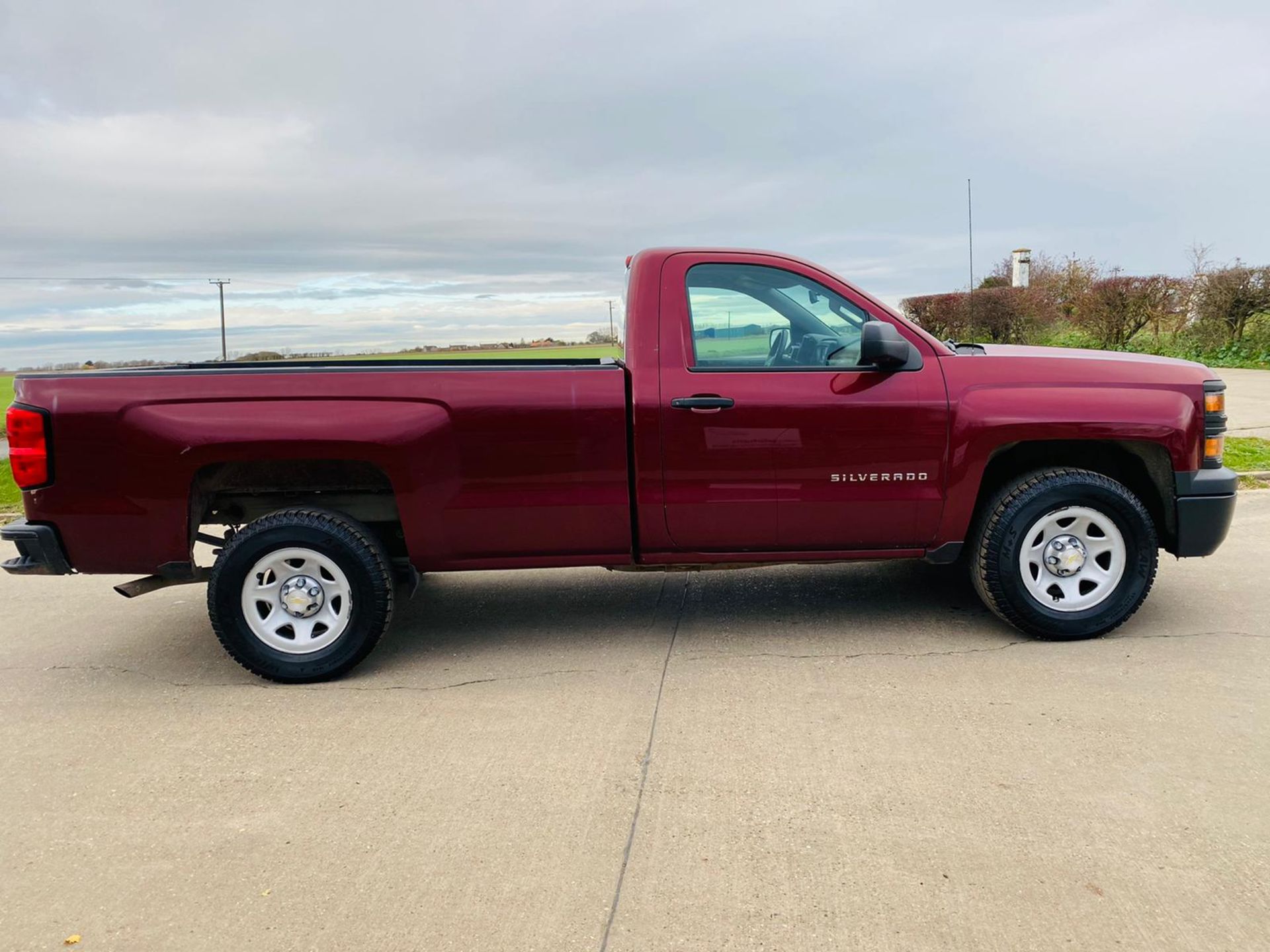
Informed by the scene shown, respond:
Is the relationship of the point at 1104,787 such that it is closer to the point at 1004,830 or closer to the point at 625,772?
the point at 1004,830

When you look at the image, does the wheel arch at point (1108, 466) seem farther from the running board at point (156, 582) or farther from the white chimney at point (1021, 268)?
the white chimney at point (1021, 268)

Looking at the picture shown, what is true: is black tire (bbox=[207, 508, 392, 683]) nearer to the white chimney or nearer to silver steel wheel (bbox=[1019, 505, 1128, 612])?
silver steel wheel (bbox=[1019, 505, 1128, 612])

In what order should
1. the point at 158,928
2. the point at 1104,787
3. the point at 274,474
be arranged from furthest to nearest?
1. the point at 274,474
2. the point at 1104,787
3. the point at 158,928

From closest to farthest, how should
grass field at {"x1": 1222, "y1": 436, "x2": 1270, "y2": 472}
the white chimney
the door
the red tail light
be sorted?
the red tail light → the door → grass field at {"x1": 1222, "y1": 436, "x2": 1270, "y2": 472} → the white chimney

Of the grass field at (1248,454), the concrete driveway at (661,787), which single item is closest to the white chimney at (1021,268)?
the grass field at (1248,454)

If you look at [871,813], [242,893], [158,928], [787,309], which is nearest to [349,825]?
[242,893]

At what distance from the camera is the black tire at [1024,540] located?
4477mm

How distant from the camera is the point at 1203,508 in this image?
4574mm

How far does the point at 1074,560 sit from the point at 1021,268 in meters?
23.5

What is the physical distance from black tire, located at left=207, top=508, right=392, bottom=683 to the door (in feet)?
4.56

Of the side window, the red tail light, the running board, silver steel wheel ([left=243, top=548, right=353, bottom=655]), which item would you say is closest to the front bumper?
the side window

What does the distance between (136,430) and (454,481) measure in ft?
4.58

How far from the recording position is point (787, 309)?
4605 mm

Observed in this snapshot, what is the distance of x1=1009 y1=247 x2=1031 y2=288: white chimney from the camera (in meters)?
25.6
